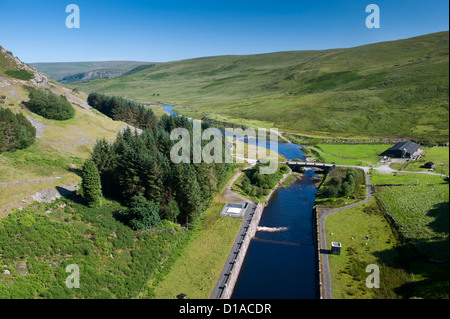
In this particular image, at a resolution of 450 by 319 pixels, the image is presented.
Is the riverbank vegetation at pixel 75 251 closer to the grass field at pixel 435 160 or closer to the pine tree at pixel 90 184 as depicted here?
the pine tree at pixel 90 184

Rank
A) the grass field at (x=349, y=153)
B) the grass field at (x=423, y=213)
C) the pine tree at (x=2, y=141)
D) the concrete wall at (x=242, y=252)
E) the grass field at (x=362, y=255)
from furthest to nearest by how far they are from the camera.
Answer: the grass field at (x=349, y=153) → the pine tree at (x=2, y=141) → the grass field at (x=423, y=213) → the concrete wall at (x=242, y=252) → the grass field at (x=362, y=255)

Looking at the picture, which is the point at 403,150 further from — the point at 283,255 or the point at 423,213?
the point at 283,255

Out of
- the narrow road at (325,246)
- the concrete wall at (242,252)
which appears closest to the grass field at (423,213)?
the narrow road at (325,246)

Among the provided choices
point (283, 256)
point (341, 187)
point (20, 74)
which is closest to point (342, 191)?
point (341, 187)

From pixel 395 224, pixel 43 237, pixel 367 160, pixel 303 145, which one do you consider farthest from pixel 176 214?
pixel 303 145

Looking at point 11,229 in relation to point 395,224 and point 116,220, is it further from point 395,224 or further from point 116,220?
point 395,224

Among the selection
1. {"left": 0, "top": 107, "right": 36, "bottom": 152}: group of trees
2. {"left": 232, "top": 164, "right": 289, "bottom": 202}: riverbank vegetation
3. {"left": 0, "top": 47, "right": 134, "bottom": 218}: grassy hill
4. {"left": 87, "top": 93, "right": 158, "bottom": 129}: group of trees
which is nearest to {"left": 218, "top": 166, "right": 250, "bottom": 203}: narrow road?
{"left": 232, "top": 164, "right": 289, "bottom": 202}: riverbank vegetation
